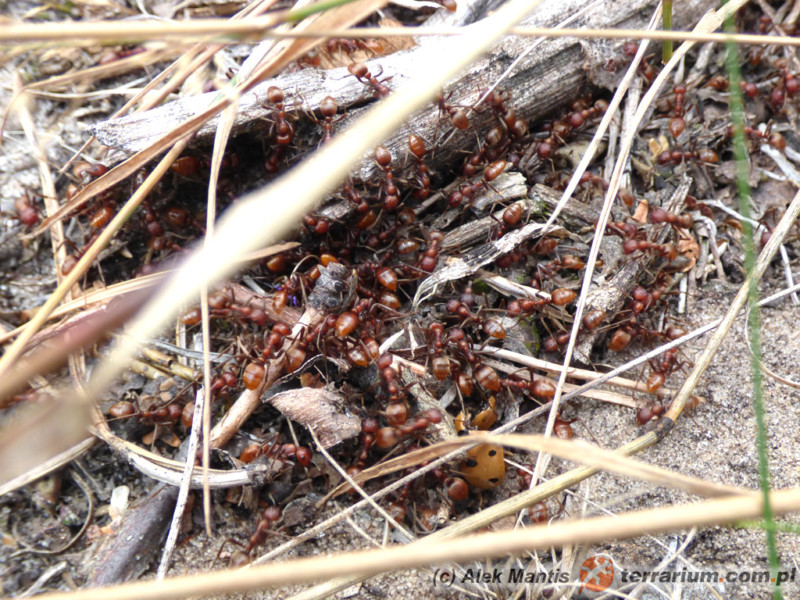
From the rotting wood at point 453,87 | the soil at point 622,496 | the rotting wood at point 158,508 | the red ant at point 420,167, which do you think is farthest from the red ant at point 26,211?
the red ant at point 420,167

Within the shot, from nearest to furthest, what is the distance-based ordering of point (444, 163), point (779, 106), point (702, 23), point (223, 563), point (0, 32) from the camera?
point (0, 32) < point (223, 563) < point (702, 23) < point (444, 163) < point (779, 106)

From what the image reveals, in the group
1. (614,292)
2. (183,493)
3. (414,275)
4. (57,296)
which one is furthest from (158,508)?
(614,292)

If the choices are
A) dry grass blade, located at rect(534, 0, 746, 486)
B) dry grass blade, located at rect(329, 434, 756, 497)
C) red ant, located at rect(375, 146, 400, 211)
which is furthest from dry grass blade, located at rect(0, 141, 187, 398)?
dry grass blade, located at rect(534, 0, 746, 486)

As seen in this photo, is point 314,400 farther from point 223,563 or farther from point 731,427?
point 731,427

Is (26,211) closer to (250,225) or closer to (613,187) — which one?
(250,225)

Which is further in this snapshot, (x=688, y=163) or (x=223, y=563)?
(x=688, y=163)

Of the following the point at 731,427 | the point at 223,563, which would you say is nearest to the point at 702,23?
the point at 731,427

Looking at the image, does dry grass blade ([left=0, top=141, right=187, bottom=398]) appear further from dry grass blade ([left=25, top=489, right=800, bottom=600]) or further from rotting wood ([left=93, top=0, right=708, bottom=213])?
dry grass blade ([left=25, top=489, right=800, bottom=600])
